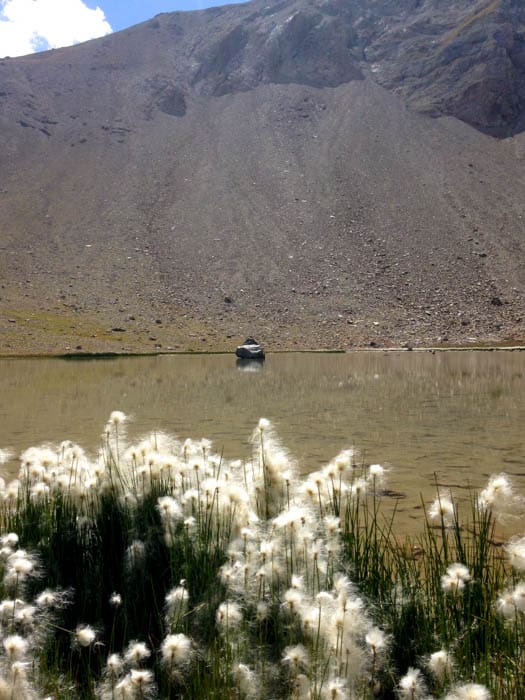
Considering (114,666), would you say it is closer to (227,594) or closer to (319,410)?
(227,594)

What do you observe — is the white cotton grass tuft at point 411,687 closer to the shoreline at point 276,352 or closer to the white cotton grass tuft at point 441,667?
the white cotton grass tuft at point 441,667

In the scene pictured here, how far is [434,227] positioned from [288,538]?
76.7 m

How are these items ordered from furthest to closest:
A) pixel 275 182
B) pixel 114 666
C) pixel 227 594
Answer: pixel 275 182 < pixel 227 594 < pixel 114 666

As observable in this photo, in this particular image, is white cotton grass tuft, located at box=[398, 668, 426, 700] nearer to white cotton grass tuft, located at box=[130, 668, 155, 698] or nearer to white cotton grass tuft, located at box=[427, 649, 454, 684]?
white cotton grass tuft, located at box=[427, 649, 454, 684]

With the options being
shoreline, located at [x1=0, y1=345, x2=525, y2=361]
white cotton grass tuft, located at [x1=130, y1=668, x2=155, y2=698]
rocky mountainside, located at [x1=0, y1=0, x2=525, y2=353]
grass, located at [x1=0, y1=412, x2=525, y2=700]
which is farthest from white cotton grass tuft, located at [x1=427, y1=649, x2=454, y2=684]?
rocky mountainside, located at [x1=0, y1=0, x2=525, y2=353]

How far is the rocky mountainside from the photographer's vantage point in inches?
2505

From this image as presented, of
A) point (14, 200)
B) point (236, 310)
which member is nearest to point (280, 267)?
point (236, 310)

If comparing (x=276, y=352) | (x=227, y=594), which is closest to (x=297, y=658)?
(x=227, y=594)

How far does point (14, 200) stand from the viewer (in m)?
82.1

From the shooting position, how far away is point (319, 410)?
1972 cm

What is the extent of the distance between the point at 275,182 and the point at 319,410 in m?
71.2

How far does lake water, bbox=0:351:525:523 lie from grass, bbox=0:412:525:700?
2.17 m

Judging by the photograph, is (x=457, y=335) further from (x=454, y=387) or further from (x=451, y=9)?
(x=451, y=9)

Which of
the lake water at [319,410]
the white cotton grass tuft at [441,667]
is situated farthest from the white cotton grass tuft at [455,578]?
the lake water at [319,410]
